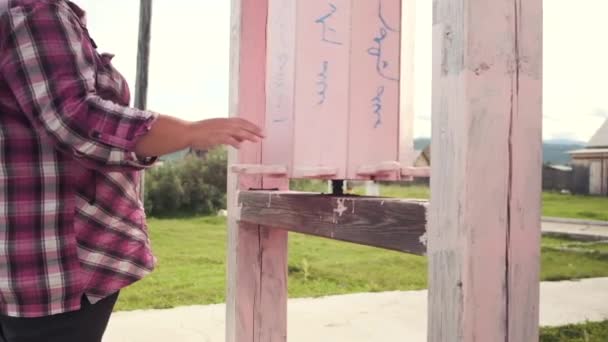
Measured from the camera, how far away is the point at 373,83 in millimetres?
1430

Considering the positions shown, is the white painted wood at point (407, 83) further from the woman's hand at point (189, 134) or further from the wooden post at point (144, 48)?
the wooden post at point (144, 48)

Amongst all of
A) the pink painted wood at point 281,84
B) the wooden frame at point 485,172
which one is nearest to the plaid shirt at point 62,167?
the pink painted wood at point 281,84

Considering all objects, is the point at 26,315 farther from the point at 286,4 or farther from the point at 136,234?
the point at 286,4

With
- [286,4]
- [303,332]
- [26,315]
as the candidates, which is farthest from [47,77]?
[303,332]

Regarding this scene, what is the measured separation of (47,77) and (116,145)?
6.4 inches

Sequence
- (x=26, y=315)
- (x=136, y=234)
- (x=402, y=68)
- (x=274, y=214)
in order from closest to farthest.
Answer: (x=26, y=315)
(x=136, y=234)
(x=402, y=68)
(x=274, y=214)

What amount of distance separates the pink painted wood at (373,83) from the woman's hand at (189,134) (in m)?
0.38

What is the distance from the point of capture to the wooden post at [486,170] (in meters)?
0.95

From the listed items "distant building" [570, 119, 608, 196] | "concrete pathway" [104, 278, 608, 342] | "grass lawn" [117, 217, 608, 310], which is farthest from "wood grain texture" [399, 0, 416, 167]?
"distant building" [570, 119, 608, 196]

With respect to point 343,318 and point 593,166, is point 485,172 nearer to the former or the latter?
point 343,318

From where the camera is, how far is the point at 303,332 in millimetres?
3498

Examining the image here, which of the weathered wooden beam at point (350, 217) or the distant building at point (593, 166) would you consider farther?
the distant building at point (593, 166)

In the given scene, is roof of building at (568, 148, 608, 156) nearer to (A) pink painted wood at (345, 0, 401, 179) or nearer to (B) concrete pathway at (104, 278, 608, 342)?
(B) concrete pathway at (104, 278, 608, 342)

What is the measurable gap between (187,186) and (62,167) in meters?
6.62
